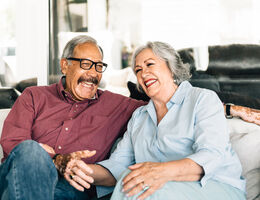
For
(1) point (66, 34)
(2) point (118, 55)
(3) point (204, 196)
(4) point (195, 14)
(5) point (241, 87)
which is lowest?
(3) point (204, 196)

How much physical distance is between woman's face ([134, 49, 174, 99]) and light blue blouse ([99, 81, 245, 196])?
79mm

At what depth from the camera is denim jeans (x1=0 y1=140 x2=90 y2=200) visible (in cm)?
112

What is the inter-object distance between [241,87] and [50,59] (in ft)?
6.70

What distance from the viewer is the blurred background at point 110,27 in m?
3.09

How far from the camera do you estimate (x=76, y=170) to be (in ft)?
4.28

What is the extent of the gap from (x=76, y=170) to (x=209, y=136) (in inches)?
23.7

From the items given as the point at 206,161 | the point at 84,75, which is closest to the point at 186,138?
the point at 206,161

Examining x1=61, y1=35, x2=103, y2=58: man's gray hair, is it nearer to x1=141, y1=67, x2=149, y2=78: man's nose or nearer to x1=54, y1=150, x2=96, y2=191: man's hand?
x1=141, y1=67, x2=149, y2=78: man's nose

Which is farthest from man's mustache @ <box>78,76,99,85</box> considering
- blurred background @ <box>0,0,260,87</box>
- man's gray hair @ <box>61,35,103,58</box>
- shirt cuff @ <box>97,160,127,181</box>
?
blurred background @ <box>0,0,260,87</box>

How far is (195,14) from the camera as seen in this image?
3293 millimetres

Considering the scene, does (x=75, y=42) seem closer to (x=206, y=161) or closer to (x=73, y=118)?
(x=73, y=118)

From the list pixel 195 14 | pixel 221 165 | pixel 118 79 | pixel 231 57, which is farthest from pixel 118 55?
pixel 221 165

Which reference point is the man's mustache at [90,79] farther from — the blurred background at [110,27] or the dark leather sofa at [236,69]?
the blurred background at [110,27]

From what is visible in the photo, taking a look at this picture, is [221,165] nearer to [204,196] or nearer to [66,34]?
[204,196]
